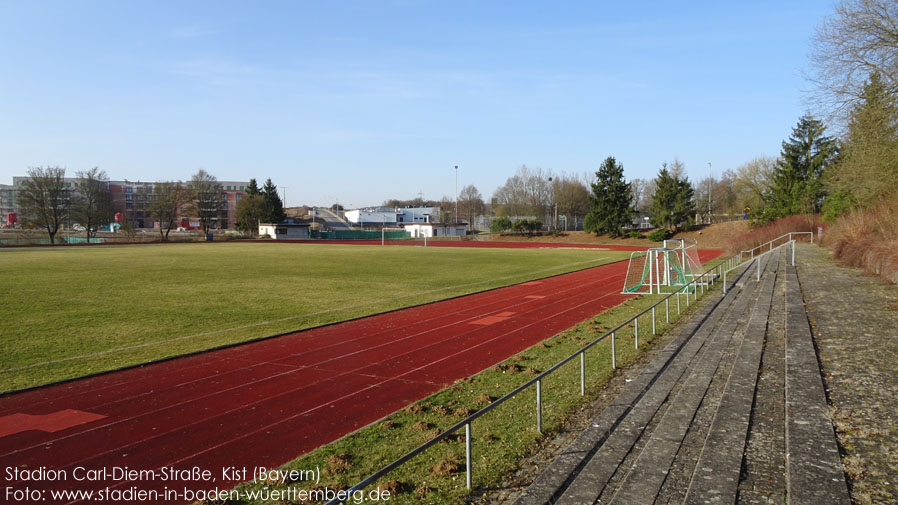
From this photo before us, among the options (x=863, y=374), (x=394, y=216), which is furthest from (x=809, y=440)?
(x=394, y=216)

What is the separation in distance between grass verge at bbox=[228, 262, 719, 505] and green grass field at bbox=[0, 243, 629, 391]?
316 inches

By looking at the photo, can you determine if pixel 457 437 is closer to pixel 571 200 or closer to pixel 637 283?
pixel 637 283

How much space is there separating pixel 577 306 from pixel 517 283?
7.79 m

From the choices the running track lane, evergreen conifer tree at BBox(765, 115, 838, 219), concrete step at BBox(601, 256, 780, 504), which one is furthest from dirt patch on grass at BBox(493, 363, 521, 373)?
evergreen conifer tree at BBox(765, 115, 838, 219)

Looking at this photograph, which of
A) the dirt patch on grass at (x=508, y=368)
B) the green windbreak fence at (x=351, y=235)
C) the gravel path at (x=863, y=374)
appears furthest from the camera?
the green windbreak fence at (x=351, y=235)

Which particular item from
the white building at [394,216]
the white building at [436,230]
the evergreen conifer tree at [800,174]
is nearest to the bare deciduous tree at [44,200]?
the white building at [436,230]

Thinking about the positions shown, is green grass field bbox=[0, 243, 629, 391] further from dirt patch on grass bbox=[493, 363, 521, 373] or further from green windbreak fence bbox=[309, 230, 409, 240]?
green windbreak fence bbox=[309, 230, 409, 240]

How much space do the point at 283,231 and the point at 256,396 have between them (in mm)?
93071

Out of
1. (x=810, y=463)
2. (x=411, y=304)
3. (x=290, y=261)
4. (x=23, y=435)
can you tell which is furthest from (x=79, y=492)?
(x=290, y=261)

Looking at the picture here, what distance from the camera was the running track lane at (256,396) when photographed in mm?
7539

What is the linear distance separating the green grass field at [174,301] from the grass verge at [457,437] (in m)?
8.03

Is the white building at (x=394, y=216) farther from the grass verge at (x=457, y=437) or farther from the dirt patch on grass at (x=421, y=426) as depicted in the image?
the dirt patch on grass at (x=421, y=426)

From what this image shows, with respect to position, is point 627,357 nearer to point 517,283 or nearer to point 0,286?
point 517,283

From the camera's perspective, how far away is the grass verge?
242 inches
